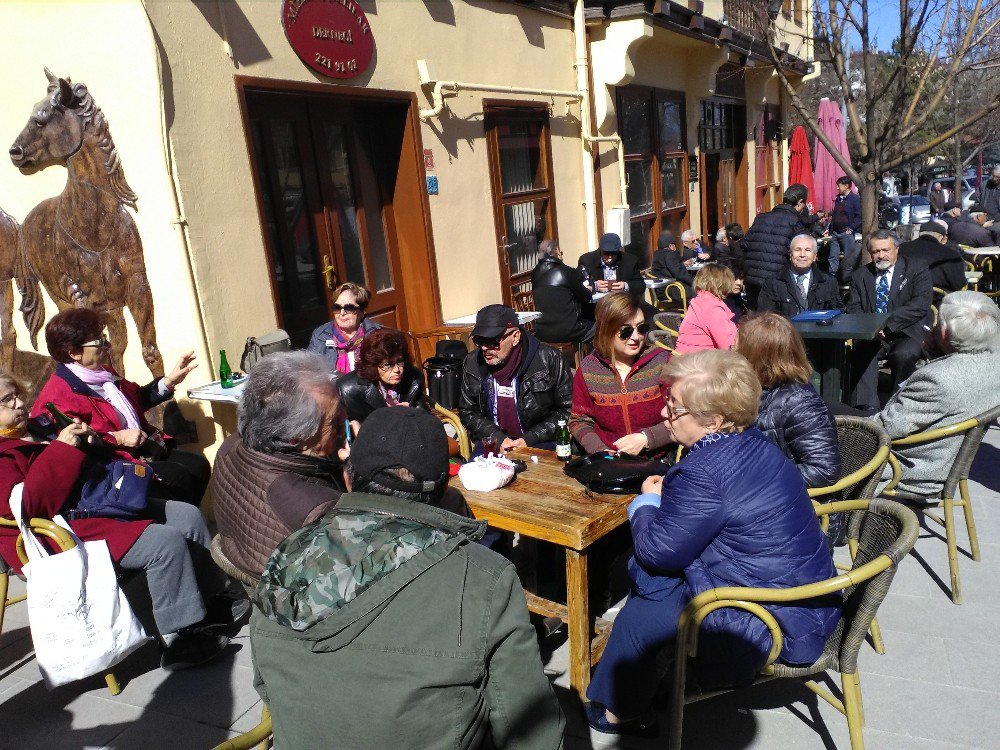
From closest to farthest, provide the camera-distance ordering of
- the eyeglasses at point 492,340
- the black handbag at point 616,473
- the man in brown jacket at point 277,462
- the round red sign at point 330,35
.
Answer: the man in brown jacket at point 277,462
the black handbag at point 616,473
the eyeglasses at point 492,340
the round red sign at point 330,35

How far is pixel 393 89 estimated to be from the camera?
5605 mm

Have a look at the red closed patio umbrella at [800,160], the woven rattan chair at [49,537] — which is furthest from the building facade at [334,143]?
the red closed patio umbrella at [800,160]

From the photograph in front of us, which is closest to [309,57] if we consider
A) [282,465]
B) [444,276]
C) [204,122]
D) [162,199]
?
[204,122]

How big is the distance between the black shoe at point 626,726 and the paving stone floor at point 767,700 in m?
0.03

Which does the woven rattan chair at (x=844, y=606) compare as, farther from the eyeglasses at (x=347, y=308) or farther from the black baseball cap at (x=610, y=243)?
the black baseball cap at (x=610, y=243)

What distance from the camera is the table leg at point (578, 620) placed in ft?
8.25

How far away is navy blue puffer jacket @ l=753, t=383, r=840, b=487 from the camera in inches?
111

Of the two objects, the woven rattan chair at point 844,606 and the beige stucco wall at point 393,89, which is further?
the beige stucco wall at point 393,89

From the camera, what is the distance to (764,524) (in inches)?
81.3

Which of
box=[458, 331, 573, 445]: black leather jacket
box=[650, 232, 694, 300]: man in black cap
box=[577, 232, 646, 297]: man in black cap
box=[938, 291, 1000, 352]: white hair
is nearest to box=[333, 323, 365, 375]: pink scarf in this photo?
box=[458, 331, 573, 445]: black leather jacket

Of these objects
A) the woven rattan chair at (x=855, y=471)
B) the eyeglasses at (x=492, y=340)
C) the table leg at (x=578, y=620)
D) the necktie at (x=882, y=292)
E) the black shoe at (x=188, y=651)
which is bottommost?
the black shoe at (x=188, y=651)

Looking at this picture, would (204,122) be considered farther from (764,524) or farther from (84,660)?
(764,524)

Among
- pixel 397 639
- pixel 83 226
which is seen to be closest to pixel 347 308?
pixel 83 226

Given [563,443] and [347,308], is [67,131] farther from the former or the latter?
[563,443]
